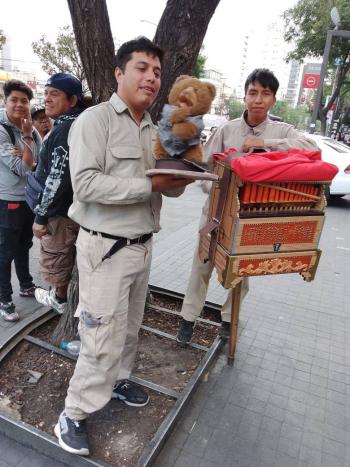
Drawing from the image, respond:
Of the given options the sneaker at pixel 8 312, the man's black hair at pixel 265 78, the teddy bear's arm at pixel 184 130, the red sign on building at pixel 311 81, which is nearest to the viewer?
the teddy bear's arm at pixel 184 130

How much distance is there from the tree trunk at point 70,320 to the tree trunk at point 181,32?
5.11 feet

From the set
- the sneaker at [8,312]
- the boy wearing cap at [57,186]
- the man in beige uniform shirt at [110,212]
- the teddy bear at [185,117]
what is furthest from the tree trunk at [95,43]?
the sneaker at [8,312]

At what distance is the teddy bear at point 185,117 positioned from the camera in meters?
1.65

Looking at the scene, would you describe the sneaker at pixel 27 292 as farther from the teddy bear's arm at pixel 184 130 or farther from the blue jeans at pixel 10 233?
the teddy bear's arm at pixel 184 130

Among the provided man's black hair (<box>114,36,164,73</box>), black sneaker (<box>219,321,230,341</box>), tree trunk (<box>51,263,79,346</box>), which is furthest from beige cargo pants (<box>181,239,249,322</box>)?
man's black hair (<box>114,36,164,73</box>)

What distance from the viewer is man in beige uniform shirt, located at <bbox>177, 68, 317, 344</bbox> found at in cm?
249

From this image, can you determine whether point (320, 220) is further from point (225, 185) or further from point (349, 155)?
point (349, 155)

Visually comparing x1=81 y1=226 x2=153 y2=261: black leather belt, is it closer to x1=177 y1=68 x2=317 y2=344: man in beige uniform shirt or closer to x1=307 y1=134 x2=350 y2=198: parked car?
x1=177 y1=68 x2=317 y2=344: man in beige uniform shirt

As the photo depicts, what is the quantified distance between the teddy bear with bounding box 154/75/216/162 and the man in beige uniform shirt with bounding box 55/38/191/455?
0.15 m

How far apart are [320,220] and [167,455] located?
5.23 ft

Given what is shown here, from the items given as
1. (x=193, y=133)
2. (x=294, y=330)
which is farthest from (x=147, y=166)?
(x=294, y=330)

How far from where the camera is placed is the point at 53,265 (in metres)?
2.72

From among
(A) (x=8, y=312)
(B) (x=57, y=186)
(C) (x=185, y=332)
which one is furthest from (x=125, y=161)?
(A) (x=8, y=312)

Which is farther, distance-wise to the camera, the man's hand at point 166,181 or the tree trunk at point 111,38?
the tree trunk at point 111,38
